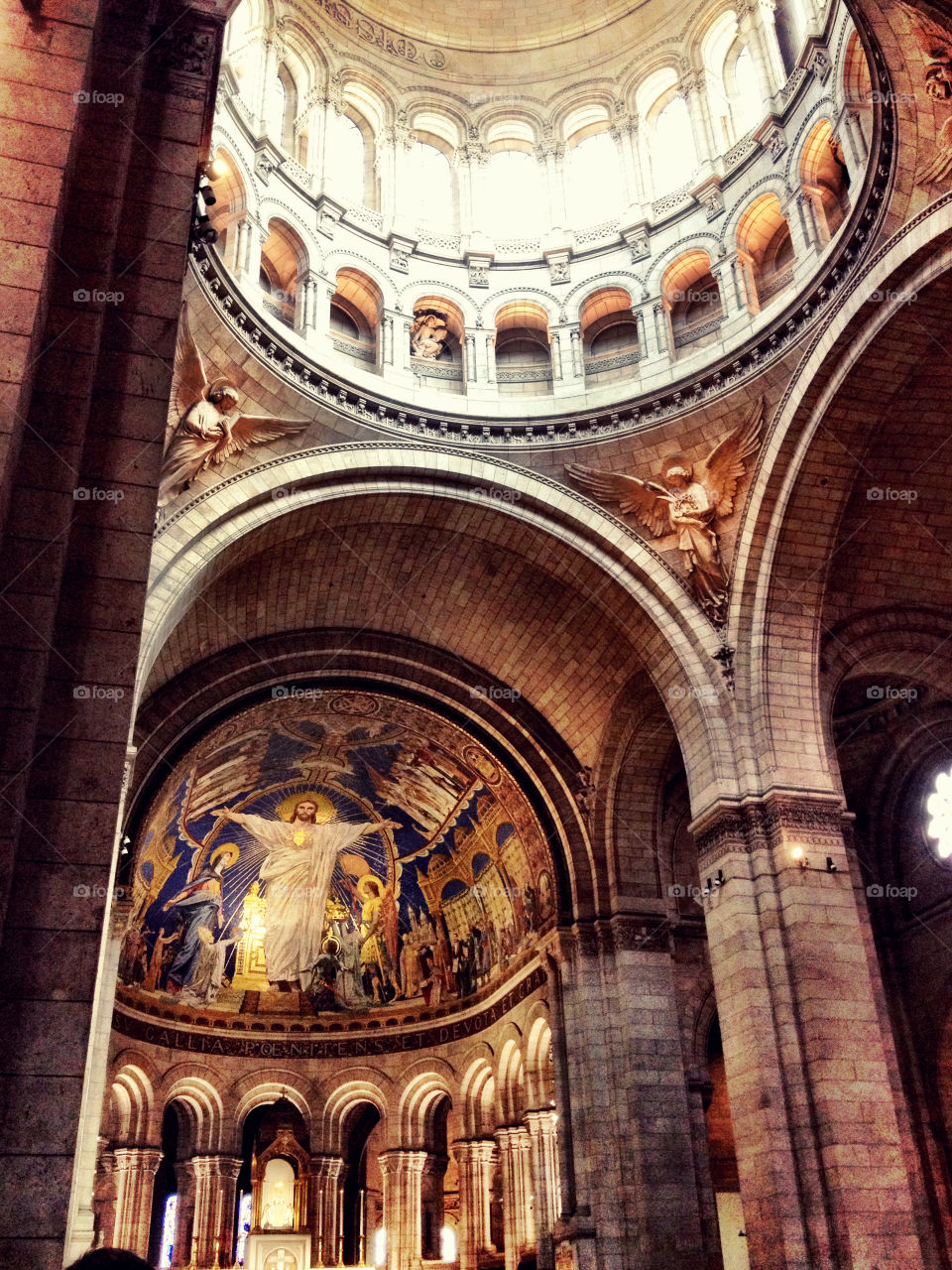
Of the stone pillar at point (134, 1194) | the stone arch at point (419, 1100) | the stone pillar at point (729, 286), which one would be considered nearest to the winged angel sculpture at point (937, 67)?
Result: the stone pillar at point (729, 286)

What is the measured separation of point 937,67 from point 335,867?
20.9 metres

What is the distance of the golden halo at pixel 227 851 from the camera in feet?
86.0

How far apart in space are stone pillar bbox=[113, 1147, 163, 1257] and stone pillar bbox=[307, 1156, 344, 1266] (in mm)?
4014

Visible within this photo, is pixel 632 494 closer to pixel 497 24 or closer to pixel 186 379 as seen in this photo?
pixel 186 379

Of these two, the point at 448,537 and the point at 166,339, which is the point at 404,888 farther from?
the point at 166,339

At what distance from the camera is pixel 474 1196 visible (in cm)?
Result: 2527

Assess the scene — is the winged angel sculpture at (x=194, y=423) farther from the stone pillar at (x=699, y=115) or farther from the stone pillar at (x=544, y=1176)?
the stone pillar at (x=544, y=1176)

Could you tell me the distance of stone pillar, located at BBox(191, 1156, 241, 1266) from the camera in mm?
25953

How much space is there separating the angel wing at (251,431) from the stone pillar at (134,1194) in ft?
55.6

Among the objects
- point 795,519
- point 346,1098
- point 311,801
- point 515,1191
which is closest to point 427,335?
point 795,519

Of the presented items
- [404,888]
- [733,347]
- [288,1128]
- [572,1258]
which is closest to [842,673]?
[733,347]

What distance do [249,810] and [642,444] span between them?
510 inches

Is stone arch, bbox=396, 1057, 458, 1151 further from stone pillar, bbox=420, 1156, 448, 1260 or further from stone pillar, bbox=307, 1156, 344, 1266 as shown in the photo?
stone pillar, bbox=307, 1156, 344, 1266

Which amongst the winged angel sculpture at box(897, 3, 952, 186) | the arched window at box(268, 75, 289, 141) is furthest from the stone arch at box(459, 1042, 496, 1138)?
→ the winged angel sculpture at box(897, 3, 952, 186)
